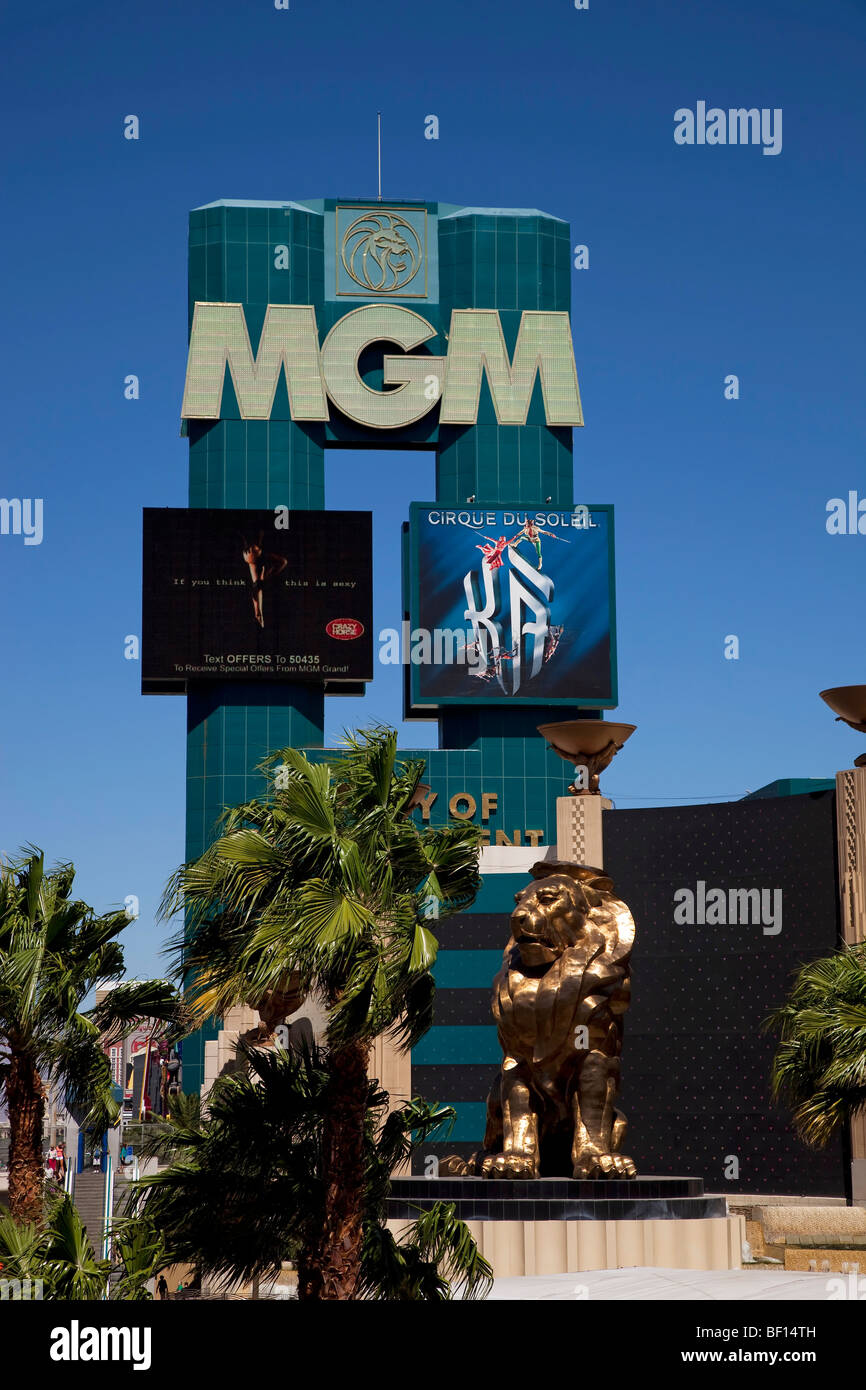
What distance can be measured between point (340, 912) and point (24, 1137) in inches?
233

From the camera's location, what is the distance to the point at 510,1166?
2241cm

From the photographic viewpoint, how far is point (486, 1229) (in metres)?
21.7

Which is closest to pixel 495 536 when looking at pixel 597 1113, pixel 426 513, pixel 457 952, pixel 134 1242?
pixel 426 513

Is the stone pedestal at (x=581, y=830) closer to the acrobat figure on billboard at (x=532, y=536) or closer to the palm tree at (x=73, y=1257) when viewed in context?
the palm tree at (x=73, y=1257)

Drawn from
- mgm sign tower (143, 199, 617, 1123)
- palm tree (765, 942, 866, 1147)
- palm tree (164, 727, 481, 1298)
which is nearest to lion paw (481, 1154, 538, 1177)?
palm tree (765, 942, 866, 1147)

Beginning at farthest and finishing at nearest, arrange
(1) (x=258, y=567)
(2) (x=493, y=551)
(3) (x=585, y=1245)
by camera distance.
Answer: (2) (x=493, y=551), (1) (x=258, y=567), (3) (x=585, y=1245)

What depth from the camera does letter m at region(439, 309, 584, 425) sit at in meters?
63.7

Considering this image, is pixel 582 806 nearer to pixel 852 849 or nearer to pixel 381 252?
pixel 852 849

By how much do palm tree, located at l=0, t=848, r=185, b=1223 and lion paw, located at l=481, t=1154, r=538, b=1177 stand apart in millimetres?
5238

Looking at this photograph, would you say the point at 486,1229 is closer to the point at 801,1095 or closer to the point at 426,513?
the point at 801,1095

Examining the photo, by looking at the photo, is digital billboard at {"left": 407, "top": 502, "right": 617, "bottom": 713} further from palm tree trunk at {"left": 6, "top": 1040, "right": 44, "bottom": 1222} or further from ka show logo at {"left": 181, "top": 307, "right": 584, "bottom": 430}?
palm tree trunk at {"left": 6, "top": 1040, "right": 44, "bottom": 1222}

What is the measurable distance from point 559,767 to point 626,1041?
30.3 metres
